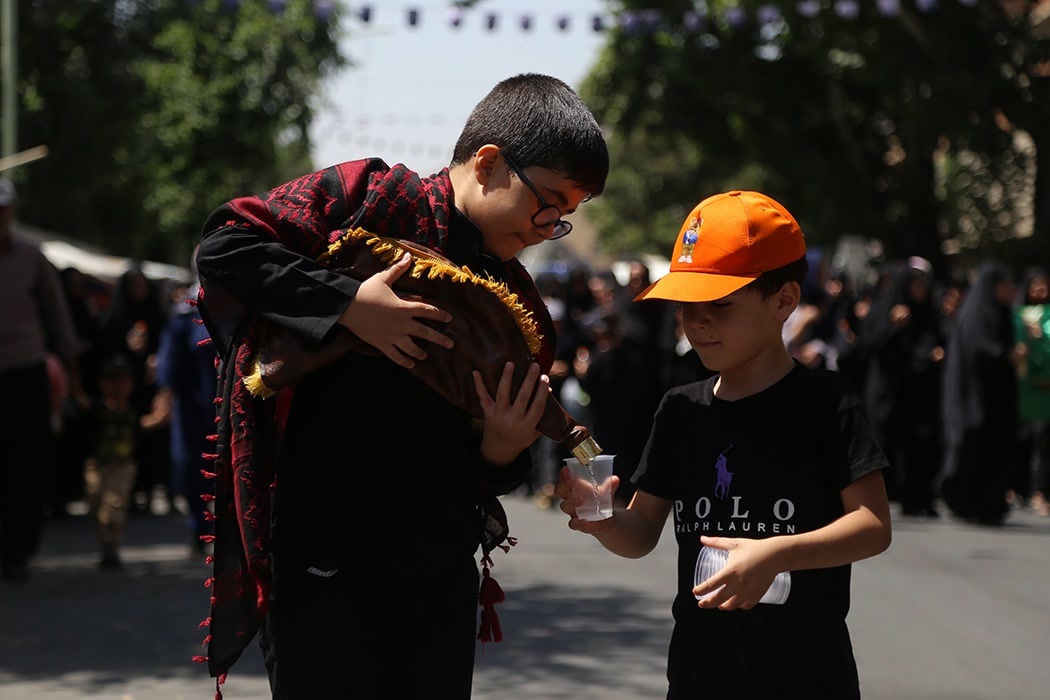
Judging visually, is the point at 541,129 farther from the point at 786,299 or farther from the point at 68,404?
the point at 68,404

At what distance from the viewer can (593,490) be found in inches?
126

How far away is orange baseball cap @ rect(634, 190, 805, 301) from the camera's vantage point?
3211mm

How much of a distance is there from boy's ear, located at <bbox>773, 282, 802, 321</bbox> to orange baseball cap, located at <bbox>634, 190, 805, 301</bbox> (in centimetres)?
6

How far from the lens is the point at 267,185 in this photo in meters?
51.8

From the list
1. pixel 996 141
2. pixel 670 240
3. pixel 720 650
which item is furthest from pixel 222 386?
pixel 670 240

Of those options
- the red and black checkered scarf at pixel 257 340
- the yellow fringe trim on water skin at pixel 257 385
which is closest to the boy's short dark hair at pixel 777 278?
the red and black checkered scarf at pixel 257 340

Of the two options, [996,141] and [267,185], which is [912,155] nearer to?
[996,141]

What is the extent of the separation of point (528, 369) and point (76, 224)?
27.8 m

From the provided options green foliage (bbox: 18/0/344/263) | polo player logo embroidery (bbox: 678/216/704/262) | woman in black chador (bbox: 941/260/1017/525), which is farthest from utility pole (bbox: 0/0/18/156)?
polo player logo embroidery (bbox: 678/216/704/262)

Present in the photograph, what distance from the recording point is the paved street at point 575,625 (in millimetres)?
6539

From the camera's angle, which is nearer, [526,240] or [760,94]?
[526,240]

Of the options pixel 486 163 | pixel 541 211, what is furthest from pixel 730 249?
pixel 486 163

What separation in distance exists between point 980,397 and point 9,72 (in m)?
13.4

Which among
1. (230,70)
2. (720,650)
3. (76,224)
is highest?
(230,70)
